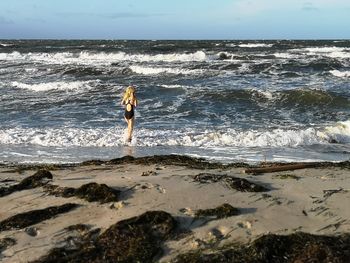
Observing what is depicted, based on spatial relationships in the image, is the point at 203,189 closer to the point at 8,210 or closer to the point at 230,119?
the point at 8,210

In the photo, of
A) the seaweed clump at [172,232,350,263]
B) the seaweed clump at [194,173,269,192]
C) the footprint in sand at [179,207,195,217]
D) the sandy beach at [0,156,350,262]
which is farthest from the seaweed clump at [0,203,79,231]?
the seaweed clump at [194,173,269,192]

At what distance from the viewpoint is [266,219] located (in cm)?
465

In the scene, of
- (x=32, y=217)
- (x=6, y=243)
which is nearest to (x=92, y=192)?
(x=32, y=217)

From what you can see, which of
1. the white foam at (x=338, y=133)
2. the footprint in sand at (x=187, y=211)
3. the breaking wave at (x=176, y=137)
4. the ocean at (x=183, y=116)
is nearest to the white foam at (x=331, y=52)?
the ocean at (x=183, y=116)

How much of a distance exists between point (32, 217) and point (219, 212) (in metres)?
1.72

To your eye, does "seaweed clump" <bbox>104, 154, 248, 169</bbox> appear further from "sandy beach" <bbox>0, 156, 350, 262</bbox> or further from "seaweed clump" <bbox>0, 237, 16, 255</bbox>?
"seaweed clump" <bbox>0, 237, 16, 255</bbox>

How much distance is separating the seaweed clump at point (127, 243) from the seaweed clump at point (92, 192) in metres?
0.64

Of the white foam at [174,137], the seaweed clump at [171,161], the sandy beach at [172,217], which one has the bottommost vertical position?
the white foam at [174,137]

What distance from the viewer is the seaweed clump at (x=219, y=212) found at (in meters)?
4.67

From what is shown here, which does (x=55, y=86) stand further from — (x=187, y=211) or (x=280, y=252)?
(x=280, y=252)

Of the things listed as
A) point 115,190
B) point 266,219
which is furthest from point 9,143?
point 266,219

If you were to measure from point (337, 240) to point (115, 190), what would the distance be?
87.7 inches

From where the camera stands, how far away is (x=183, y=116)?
1524 cm

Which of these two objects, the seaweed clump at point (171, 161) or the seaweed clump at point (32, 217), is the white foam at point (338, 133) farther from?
the seaweed clump at point (32, 217)
